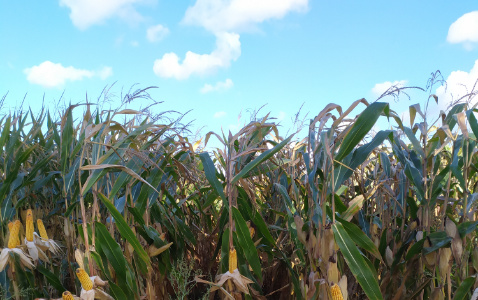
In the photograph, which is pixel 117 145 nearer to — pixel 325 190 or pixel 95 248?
pixel 95 248

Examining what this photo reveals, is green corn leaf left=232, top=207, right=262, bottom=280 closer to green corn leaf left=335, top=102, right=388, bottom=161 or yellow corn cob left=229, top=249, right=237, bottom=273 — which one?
yellow corn cob left=229, top=249, right=237, bottom=273

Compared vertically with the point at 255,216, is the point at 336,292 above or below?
below

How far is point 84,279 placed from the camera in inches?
70.2

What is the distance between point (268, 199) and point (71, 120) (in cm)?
147

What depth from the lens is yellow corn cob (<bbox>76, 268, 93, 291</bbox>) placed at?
1.76 meters

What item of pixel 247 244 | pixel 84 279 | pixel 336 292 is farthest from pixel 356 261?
pixel 84 279

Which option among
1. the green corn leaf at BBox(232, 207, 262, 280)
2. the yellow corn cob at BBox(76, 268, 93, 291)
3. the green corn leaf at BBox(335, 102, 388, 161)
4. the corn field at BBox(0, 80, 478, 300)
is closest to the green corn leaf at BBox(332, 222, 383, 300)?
the corn field at BBox(0, 80, 478, 300)

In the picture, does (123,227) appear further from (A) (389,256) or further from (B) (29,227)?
(A) (389,256)

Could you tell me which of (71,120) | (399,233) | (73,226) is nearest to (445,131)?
(399,233)

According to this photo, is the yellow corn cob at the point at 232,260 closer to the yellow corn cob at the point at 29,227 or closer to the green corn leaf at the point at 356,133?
the green corn leaf at the point at 356,133

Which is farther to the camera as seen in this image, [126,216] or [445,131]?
[126,216]

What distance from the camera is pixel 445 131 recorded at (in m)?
1.98

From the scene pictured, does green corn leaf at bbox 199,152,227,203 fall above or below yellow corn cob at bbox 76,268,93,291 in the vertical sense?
above

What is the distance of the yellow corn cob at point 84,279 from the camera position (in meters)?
1.76
